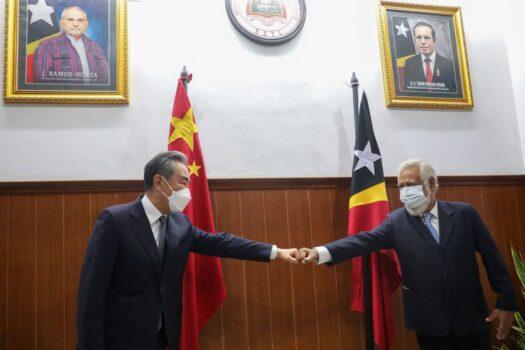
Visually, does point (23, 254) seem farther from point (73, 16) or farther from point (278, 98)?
point (278, 98)

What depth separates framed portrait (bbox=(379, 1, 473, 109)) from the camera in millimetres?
3602

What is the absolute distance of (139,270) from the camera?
6.57 feet

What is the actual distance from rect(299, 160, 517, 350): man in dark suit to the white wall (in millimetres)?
895

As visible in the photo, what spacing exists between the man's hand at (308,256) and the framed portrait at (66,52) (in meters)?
1.68

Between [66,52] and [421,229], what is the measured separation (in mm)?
2671

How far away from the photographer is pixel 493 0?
156 inches

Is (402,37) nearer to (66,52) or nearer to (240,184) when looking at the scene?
(240,184)

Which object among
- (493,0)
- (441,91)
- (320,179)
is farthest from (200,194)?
(493,0)

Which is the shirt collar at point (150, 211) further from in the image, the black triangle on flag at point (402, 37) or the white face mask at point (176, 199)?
the black triangle on flag at point (402, 37)

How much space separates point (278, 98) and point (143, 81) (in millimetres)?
1024

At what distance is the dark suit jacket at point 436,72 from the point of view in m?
3.65

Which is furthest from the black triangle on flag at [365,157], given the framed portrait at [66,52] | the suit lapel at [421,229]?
the framed portrait at [66,52]

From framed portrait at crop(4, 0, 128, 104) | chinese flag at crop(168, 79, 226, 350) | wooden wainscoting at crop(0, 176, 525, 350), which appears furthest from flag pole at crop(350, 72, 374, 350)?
framed portrait at crop(4, 0, 128, 104)

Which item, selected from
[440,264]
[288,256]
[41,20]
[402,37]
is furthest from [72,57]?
[440,264]
